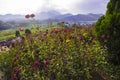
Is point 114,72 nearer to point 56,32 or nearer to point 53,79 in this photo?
point 53,79

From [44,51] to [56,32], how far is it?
10.5 ft

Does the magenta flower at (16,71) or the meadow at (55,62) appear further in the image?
the magenta flower at (16,71)

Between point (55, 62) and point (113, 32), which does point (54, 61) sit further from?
point (113, 32)

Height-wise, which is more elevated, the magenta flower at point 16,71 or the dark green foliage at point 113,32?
the dark green foliage at point 113,32

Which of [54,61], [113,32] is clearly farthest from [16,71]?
[113,32]

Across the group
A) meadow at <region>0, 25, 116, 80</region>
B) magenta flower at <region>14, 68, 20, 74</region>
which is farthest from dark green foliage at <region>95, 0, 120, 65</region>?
magenta flower at <region>14, 68, 20, 74</region>

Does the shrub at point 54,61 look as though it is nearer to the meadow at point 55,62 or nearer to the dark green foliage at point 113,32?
the meadow at point 55,62

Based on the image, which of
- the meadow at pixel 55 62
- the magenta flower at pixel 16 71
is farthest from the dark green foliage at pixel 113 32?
the magenta flower at pixel 16 71

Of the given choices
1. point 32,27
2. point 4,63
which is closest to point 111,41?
point 4,63

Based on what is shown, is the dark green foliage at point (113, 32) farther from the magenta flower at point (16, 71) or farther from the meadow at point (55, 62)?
the magenta flower at point (16, 71)

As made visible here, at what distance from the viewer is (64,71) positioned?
7500 millimetres

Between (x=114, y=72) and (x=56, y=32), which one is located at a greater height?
(x=56, y=32)

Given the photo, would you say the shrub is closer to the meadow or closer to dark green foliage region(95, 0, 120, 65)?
the meadow

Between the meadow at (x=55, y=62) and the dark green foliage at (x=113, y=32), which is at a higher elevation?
the dark green foliage at (x=113, y=32)
